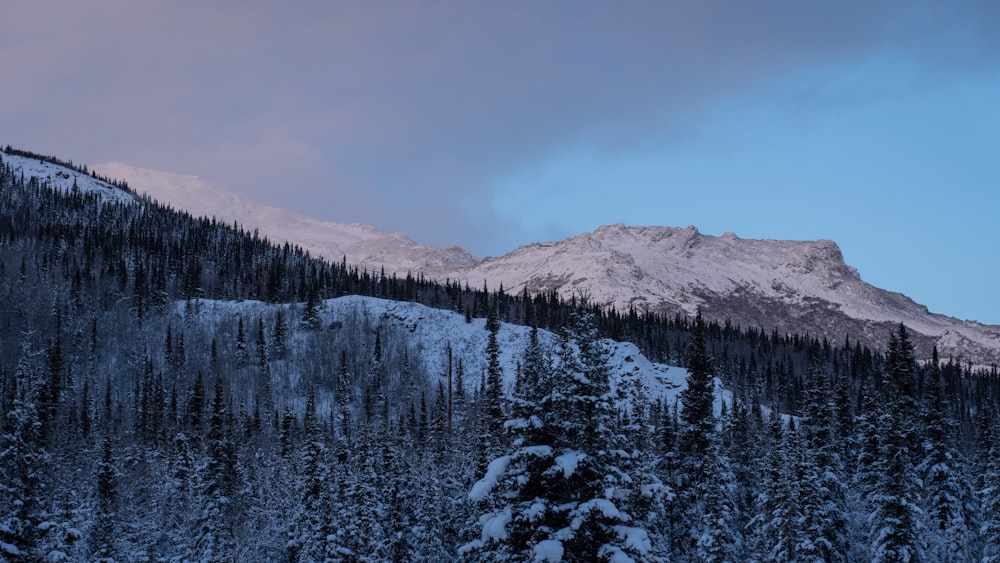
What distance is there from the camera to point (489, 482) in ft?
67.8

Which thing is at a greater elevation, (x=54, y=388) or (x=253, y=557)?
Result: (x=54, y=388)

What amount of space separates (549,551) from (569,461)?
2259mm

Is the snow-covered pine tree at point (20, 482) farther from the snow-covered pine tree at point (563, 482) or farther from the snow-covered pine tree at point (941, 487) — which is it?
the snow-covered pine tree at point (941, 487)

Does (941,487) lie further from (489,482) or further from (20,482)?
(20,482)

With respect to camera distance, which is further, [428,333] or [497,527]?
[428,333]

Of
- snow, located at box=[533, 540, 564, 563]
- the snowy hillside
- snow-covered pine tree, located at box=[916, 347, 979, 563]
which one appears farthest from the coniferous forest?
the snowy hillside

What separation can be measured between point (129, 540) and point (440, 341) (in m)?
119

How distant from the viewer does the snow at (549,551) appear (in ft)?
65.1

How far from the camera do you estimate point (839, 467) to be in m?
51.7

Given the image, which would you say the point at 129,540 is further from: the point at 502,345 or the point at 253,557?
the point at 502,345

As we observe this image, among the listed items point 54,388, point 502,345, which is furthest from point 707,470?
point 502,345

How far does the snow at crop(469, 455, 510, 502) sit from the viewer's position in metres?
20.4

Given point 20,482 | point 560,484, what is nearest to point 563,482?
point 560,484

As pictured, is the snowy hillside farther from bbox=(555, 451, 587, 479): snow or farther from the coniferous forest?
bbox=(555, 451, 587, 479): snow
